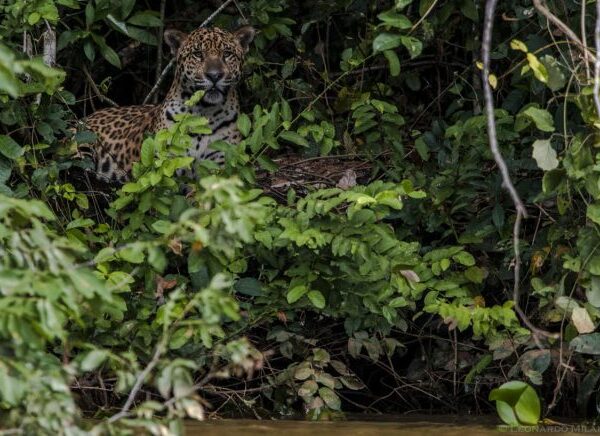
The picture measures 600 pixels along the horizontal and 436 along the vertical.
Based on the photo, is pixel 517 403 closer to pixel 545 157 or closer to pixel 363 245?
pixel 363 245

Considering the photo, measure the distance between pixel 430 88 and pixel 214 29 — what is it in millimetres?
1513

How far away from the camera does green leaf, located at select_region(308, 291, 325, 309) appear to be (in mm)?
6305

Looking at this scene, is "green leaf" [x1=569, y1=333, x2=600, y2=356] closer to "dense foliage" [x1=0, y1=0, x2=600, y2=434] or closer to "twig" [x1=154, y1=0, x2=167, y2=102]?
"dense foliage" [x1=0, y1=0, x2=600, y2=434]

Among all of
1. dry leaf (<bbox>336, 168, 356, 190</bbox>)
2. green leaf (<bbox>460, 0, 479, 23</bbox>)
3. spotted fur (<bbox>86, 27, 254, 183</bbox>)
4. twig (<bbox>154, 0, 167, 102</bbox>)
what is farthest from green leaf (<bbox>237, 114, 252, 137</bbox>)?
twig (<bbox>154, 0, 167, 102</bbox>)

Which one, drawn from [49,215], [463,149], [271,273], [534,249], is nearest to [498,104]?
[463,149]

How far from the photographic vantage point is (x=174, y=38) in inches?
348

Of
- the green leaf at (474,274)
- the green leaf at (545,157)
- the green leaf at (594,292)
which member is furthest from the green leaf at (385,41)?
the green leaf at (594,292)

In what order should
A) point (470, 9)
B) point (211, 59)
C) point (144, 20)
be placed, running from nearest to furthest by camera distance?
point (470, 9) < point (144, 20) < point (211, 59)

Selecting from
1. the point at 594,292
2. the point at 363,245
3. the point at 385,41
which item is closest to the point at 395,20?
the point at 385,41

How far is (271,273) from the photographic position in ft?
21.7

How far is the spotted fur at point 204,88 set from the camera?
862 centimetres

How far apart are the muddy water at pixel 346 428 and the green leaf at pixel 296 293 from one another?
0.61 m

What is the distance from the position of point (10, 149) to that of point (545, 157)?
2.59 m

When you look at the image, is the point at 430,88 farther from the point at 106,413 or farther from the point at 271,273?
the point at 106,413
